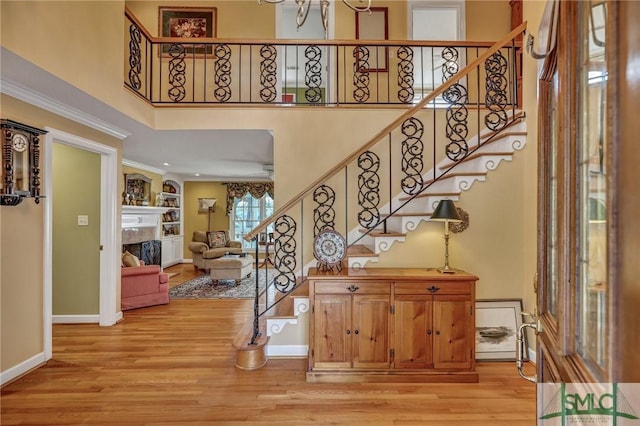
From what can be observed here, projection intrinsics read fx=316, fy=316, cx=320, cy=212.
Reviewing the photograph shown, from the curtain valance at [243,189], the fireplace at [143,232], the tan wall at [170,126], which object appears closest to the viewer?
the tan wall at [170,126]

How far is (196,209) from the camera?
9633 millimetres

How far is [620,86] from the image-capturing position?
0.69 metres

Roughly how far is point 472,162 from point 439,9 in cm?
356

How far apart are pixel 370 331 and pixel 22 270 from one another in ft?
10.3

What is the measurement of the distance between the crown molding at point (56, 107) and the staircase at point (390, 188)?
2.27 meters

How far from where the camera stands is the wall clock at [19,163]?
8.54ft

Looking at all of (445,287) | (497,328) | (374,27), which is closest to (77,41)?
(445,287)

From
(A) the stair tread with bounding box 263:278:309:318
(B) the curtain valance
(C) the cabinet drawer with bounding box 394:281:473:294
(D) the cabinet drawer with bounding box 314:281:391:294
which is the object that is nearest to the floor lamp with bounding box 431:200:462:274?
(C) the cabinet drawer with bounding box 394:281:473:294

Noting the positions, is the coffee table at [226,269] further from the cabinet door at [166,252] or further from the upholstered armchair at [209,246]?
the cabinet door at [166,252]

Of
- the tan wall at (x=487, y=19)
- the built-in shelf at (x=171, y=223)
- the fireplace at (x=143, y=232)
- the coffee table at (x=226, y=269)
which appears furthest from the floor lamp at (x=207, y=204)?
the tan wall at (x=487, y=19)

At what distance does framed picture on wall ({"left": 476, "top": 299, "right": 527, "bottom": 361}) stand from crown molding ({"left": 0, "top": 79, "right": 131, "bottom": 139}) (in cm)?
449

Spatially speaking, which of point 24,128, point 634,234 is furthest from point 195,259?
point 634,234

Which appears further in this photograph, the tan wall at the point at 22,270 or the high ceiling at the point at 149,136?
the tan wall at the point at 22,270

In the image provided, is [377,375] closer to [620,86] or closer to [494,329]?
[494,329]
